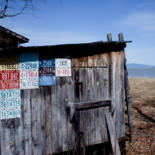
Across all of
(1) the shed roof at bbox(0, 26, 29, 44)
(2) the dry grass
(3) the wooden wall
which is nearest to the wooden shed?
(3) the wooden wall

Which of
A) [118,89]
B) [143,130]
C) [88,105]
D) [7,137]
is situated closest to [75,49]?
[88,105]

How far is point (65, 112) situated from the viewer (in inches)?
222

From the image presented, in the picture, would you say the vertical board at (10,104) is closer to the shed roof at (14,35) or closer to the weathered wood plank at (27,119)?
the weathered wood plank at (27,119)

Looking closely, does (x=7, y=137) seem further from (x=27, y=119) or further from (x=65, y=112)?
(x=65, y=112)

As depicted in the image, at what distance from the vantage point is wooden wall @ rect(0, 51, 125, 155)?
508 centimetres

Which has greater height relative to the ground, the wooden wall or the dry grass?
the wooden wall

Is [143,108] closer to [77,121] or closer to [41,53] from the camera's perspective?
[77,121]

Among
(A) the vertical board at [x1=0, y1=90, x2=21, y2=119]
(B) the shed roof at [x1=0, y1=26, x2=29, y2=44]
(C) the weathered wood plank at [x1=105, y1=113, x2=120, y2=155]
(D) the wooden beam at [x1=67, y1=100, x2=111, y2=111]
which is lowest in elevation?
(C) the weathered wood plank at [x1=105, y1=113, x2=120, y2=155]

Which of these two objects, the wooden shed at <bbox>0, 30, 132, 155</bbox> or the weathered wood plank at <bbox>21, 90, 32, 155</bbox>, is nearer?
the wooden shed at <bbox>0, 30, 132, 155</bbox>

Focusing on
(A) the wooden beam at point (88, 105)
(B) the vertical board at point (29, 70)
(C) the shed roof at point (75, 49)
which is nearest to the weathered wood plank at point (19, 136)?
(B) the vertical board at point (29, 70)

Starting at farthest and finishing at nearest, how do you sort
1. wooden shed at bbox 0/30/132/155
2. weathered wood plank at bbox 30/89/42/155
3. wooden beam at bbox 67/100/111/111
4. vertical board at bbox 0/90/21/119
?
wooden beam at bbox 67/100/111/111
weathered wood plank at bbox 30/89/42/155
wooden shed at bbox 0/30/132/155
vertical board at bbox 0/90/21/119

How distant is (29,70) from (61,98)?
1348 millimetres

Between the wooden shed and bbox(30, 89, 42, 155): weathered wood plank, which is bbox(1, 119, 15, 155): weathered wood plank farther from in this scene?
bbox(30, 89, 42, 155): weathered wood plank

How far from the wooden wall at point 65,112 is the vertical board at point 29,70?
0.69 ft
